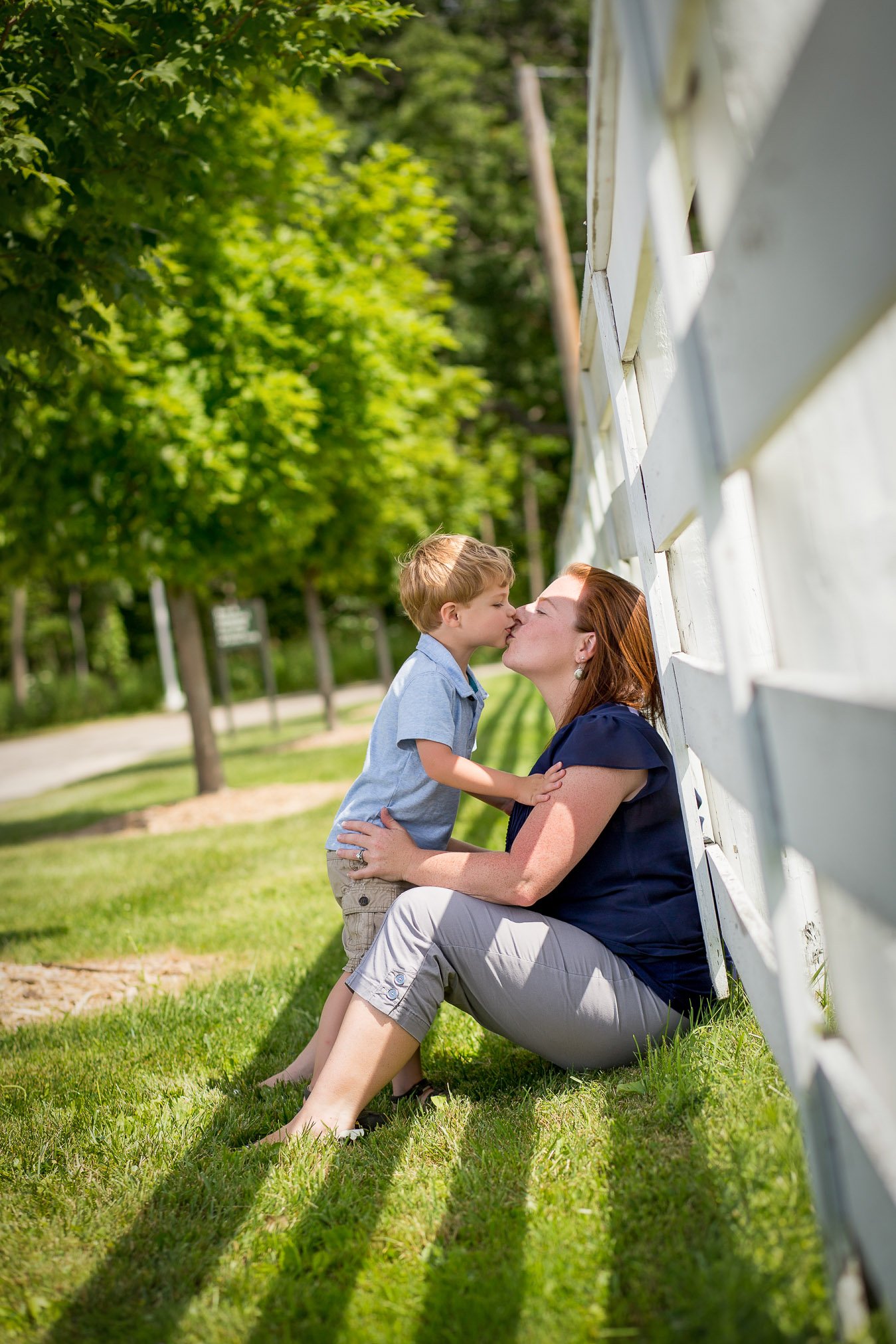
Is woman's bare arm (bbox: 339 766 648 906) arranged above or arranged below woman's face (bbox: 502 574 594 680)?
below

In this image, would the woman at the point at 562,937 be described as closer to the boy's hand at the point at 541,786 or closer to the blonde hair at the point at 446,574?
the boy's hand at the point at 541,786

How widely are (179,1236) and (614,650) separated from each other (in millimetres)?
1578

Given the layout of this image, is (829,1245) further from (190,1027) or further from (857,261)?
(190,1027)

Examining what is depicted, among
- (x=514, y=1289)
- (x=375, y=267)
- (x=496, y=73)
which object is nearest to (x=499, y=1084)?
(x=514, y=1289)

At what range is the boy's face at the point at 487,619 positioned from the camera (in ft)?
9.31

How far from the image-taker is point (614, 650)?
2.63 m

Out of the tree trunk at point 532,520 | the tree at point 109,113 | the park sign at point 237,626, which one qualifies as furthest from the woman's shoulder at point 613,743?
the tree trunk at point 532,520

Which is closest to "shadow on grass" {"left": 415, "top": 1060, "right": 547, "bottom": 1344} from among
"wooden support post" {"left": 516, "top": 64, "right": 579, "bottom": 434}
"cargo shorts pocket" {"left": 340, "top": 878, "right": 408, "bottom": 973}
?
"cargo shorts pocket" {"left": 340, "top": 878, "right": 408, "bottom": 973}

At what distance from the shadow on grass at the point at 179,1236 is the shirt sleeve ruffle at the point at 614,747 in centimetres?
108

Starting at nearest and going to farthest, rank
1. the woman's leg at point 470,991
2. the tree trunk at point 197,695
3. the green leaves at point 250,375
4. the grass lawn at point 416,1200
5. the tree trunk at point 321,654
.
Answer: the grass lawn at point 416,1200, the woman's leg at point 470,991, the green leaves at point 250,375, the tree trunk at point 197,695, the tree trunk at point 321,654

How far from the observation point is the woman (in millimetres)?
2279

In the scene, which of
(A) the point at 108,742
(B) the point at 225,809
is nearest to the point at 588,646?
(B) the point at 225,809

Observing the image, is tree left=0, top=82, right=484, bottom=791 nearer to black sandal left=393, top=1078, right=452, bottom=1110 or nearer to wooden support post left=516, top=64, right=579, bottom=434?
wooden support post left=516, top=64, right=579, bottom=434

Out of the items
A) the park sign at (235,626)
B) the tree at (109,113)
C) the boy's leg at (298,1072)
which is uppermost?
the tree at (109,113)
